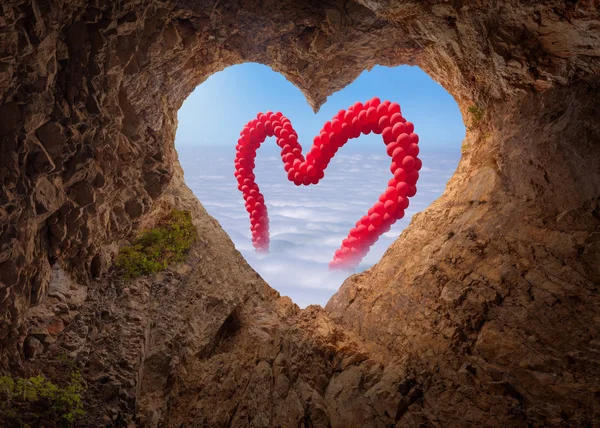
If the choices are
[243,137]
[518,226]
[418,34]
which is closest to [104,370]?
[518,226]

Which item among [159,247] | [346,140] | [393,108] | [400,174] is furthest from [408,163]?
[159,247]

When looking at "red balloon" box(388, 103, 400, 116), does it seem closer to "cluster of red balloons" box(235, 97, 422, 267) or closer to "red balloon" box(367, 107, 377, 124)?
"cluster of red balloons" box(235, 97, 422, 267)

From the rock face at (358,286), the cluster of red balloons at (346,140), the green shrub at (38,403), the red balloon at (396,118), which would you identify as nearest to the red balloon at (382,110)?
the cluster of red balloons at (346,140)

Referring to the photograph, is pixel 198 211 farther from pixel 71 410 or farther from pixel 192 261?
pixel 71 410

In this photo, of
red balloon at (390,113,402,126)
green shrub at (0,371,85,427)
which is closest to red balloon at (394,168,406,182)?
red balloon at (390,113,402,126)

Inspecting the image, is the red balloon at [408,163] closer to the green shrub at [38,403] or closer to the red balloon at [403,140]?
the red balloon at [403,140]

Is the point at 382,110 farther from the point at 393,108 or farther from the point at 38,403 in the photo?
the point at 38,403
